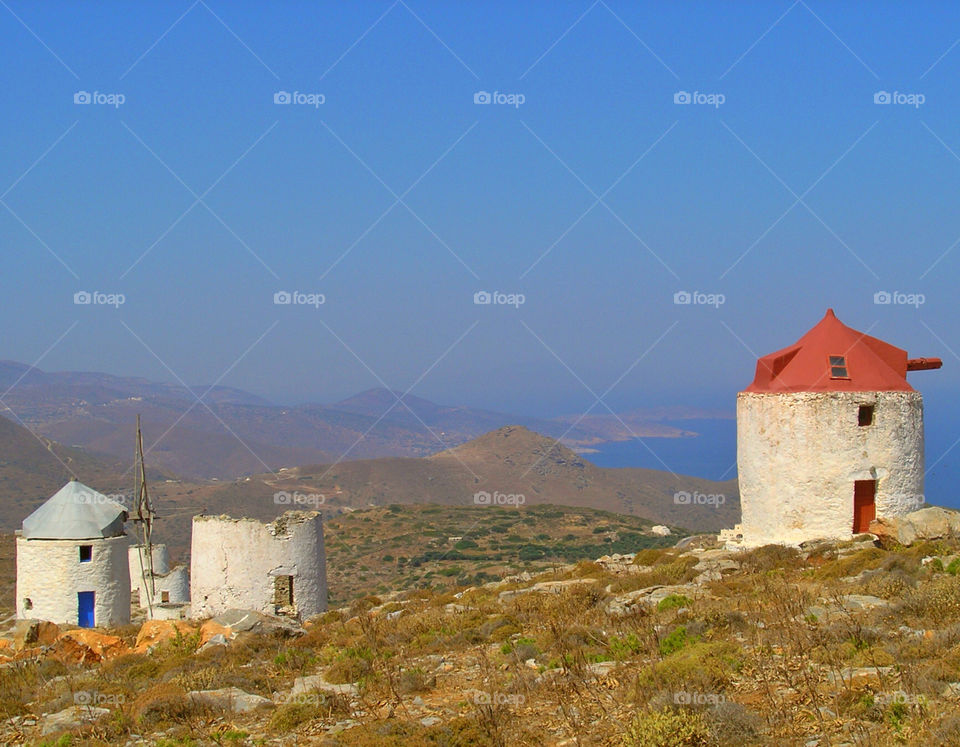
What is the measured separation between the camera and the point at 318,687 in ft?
35.3

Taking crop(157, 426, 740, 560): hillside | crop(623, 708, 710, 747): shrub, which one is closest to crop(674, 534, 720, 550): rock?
crop(623, 708, 710, 747): shrub

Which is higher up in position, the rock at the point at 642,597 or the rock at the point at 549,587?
the rock at the point at 642,597

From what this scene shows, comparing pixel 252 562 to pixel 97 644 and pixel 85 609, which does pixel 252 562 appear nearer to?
pixel 85 609

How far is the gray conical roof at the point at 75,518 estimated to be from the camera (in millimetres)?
22312

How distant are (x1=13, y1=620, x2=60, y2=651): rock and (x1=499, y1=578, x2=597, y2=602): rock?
8681 mm

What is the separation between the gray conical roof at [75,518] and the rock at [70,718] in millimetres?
12107

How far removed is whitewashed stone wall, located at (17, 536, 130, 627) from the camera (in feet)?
71.9

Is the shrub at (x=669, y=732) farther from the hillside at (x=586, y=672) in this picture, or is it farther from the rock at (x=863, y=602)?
the rock at (x=863, y=602)

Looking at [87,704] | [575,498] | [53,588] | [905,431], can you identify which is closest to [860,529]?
[905,431]

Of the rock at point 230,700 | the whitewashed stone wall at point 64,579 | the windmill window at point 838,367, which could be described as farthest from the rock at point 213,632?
the windmill window at point 838,367

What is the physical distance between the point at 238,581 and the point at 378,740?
551 inches

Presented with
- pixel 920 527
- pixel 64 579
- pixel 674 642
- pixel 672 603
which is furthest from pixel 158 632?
pixel 920 527

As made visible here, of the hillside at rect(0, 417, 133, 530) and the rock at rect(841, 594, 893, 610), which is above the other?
the rock at rect(841, 594, 893, 610)

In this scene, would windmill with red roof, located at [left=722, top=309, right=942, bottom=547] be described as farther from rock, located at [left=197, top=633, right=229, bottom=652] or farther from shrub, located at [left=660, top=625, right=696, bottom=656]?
rock, located at [left=197, top=633, right=229, bottom=652]
